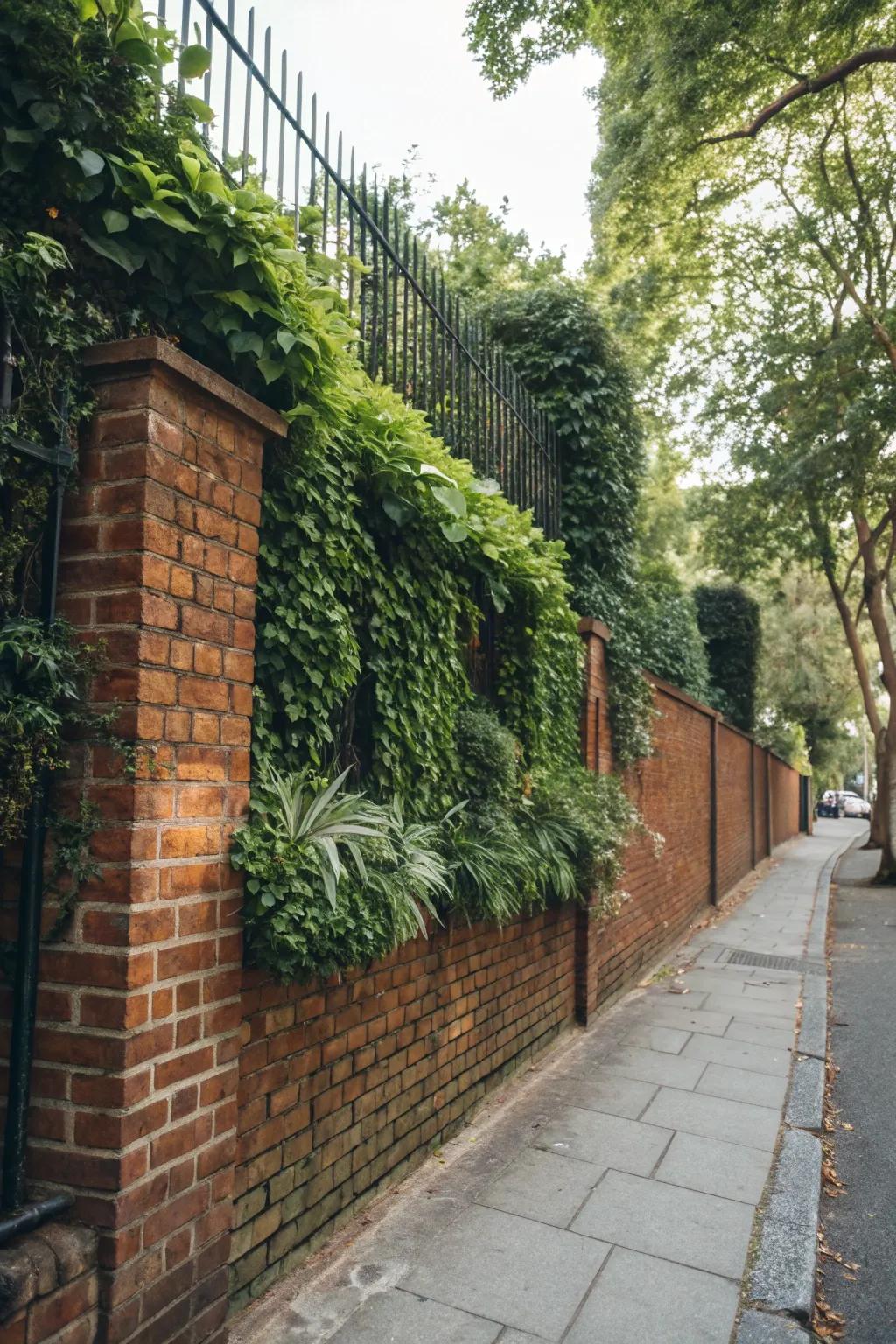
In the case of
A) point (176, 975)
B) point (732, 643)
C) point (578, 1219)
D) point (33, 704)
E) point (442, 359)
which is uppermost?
point (732, 643)

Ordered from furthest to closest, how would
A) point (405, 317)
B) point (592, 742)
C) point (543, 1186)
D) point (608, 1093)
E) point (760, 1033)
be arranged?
point (592, 742), point (760, 1033), point (608, 1093), point (405, 317), point (543, 1186)

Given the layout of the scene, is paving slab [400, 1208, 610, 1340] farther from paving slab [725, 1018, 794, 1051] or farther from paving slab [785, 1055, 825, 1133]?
paving slab [725, 1018, 794, 1051]

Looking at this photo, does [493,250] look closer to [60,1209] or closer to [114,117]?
[114,117]

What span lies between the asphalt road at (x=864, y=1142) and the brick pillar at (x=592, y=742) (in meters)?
1.63

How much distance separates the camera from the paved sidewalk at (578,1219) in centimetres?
273

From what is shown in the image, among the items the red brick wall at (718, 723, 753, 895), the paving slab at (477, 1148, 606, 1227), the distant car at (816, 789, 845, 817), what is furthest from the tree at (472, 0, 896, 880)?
the distant car at (816, 789, 845, 817)

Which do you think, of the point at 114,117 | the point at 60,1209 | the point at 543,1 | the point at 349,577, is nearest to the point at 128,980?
the point at 60,1209

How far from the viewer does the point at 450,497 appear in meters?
3.72

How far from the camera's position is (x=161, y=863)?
87.1 inches

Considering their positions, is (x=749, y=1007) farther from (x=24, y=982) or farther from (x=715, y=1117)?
(x=24, y=982)

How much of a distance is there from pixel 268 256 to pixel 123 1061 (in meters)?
2.12

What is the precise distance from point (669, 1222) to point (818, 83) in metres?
11.5

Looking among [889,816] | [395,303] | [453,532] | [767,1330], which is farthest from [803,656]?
[767,1330]

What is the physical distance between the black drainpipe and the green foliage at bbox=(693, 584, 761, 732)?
57.9 feet
